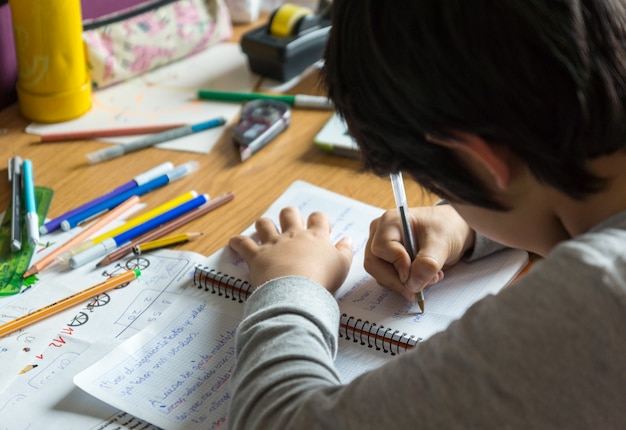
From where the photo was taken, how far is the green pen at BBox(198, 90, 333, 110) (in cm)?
114

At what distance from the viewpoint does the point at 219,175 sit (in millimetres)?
1003

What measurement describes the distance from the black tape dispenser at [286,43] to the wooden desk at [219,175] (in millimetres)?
138

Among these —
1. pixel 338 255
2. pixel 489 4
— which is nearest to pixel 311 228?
pixel 338 255

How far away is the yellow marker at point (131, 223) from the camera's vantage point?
862mm

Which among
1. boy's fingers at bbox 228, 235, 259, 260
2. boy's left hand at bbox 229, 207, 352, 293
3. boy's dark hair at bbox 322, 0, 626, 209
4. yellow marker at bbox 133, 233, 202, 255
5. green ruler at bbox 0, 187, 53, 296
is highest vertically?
boy's dark hair at bbox 322, 0, 626, 209

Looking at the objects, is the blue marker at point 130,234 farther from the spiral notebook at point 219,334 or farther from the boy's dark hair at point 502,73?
the boy's dark hair at point 502,73

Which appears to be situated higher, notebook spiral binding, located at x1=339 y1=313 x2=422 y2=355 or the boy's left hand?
the boy's left hand

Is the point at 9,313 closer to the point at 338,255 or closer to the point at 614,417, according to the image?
the point at 338,255

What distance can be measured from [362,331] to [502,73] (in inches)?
11.9

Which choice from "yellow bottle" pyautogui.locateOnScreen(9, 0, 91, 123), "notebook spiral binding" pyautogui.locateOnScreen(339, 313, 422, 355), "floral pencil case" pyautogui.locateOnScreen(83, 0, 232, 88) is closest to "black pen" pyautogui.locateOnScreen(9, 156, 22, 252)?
"yellow bottle" pyautogui.locateOnScreen(9, 0, 91, 123)

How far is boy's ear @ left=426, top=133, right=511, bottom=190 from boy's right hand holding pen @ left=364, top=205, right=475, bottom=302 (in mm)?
217

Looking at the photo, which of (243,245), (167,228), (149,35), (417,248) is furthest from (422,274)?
(149,35)

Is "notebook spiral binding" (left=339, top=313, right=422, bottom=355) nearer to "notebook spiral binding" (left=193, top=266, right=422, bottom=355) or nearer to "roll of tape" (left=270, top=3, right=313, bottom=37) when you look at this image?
"notebook spiral binding" (left=193, top=266, right=422, bottom=355)

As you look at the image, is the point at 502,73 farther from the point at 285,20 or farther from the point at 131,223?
the point at 285,20
